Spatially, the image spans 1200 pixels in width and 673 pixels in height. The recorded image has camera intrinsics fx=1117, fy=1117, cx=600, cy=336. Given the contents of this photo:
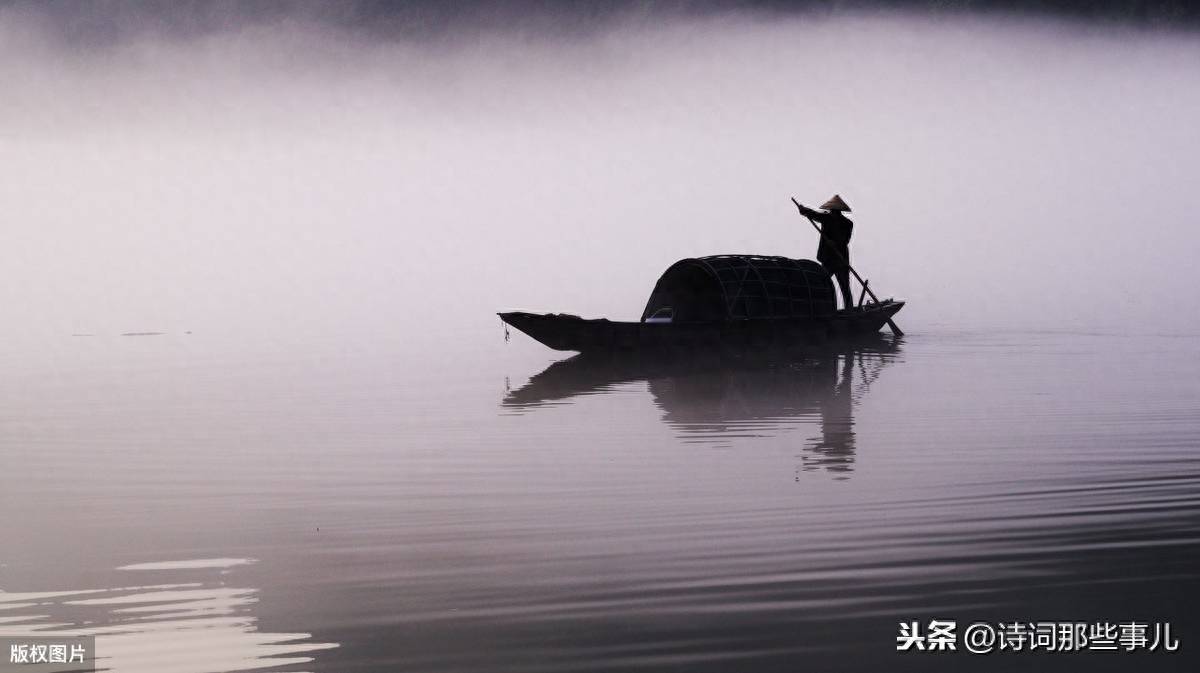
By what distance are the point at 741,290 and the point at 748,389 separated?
401cm

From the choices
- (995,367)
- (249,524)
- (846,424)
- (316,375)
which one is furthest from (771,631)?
(316,375)

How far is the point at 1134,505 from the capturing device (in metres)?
5.74

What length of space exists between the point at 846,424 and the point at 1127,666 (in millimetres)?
6261

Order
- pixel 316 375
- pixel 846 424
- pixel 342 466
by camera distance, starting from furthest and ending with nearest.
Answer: pixel 316 375 → pixel 846 424 → pixel 342 466

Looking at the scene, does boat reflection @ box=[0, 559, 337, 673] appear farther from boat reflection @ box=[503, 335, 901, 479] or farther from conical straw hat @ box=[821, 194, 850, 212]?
conical straw hat @ box=[821, 194, 850, 212]

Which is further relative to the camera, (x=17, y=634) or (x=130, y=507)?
(x=130, y=507)

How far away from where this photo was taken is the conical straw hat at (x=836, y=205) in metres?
18.2

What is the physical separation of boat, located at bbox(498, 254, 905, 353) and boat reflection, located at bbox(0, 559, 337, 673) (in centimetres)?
1057

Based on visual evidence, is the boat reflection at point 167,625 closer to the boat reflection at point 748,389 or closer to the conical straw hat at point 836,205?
the boat reflection at point 748,389

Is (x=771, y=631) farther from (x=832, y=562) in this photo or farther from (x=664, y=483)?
(x=664, y=483)

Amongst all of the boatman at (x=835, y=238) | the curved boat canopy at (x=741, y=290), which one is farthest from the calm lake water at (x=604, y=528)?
the boatman at (x=835, y=238)

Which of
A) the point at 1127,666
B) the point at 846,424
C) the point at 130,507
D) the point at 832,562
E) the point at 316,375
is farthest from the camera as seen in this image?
the point at 316,375

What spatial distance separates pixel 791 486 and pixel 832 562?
1890mm

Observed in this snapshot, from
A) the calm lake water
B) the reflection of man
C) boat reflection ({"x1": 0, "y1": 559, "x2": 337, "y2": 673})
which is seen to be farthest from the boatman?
boat reflection ({"x1": 0, "y1": 559, "x2": 337, "y2": 673})
